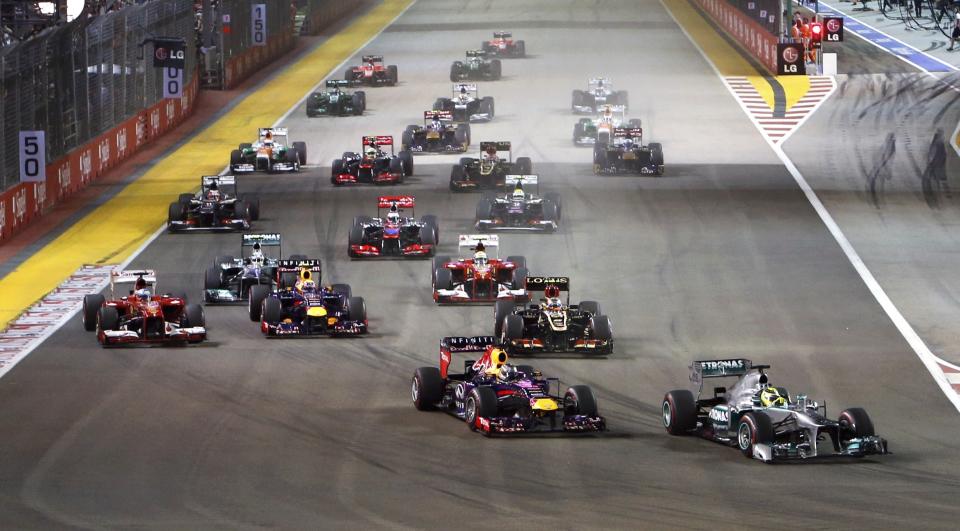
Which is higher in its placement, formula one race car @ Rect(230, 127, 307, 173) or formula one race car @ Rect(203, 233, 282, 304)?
formula one race car @ Rect(230, 127, 307, 173)

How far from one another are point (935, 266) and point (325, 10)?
64.6 meters

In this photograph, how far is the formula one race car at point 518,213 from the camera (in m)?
45.7

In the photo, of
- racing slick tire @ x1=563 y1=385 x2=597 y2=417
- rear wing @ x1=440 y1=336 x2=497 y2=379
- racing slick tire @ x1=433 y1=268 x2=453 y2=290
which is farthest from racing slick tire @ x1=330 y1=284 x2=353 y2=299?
racing slick tire @ x1=563 y1=385 x2=597 y2=417

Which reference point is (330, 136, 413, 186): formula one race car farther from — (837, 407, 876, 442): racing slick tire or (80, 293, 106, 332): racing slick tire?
(837, 407, 876, 442): racing slick tire

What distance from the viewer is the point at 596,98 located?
224ft

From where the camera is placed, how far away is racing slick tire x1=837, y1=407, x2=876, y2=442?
1006 inches

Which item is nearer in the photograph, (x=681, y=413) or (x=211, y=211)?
(x=681, y=413)

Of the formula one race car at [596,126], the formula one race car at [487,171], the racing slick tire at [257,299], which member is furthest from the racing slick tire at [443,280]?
the formula one race car at [596,126]

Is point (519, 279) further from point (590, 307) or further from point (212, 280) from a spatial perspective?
point (212, 280)

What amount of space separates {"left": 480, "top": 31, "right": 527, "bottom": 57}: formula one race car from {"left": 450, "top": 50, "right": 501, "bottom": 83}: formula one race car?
25.1 ft

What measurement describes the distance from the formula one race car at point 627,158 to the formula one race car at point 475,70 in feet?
80.9

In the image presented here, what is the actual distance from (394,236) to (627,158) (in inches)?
549

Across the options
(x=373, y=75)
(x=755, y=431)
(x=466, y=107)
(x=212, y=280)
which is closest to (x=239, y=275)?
(x=212, y=280)

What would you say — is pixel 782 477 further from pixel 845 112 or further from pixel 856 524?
pixel 845 112
